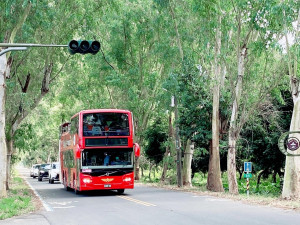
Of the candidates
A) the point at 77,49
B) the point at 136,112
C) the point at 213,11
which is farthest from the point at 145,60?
the point at 77,49

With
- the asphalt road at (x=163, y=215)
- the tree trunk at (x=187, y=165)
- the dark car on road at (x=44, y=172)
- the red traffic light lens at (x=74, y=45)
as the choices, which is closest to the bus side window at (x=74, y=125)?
the asphalt road at (x=163, y=215)

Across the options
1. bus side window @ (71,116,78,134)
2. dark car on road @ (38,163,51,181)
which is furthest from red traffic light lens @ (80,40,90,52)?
dark car on road @ (38,163,51,181)

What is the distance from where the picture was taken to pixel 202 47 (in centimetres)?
2498

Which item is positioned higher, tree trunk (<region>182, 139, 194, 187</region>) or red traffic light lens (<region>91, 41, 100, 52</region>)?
red traffic light lens (<region>91, 41, 100, 52</region>)

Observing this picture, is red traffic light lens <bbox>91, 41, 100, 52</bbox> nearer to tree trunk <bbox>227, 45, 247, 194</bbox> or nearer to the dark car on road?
tree trunk <bbox>227, 45, 247, 194</bbox>

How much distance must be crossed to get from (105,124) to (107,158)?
1.79 meters

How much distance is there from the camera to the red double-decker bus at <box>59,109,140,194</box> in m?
24.1

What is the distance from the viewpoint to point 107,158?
81.3 ft

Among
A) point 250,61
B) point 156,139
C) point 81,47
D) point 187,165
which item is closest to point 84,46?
point 81,47

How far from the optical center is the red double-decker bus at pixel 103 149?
79.0ft

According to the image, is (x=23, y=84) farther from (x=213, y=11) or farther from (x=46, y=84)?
(x=213, y=11)

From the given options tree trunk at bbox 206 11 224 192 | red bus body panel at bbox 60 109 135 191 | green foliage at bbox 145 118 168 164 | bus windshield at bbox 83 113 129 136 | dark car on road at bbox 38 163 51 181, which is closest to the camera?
A: bus windshield at bbox 83 113 129 136

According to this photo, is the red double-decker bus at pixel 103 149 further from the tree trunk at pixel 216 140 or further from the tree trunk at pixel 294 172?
the tree trunk at pixel 294 172

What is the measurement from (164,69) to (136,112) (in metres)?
4.36
